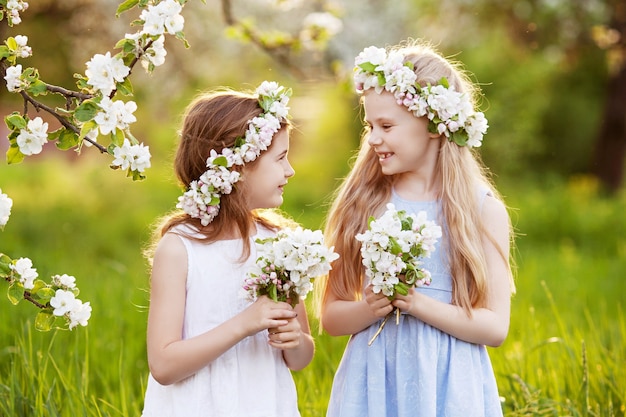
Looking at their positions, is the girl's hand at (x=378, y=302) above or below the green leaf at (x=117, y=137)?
below

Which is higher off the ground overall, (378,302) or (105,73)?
(105,73)

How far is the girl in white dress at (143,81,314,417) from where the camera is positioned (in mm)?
2514

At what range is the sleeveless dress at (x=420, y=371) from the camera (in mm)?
2654

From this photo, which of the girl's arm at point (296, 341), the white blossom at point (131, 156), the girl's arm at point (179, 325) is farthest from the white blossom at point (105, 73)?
the girl's arm at point (296, 341)

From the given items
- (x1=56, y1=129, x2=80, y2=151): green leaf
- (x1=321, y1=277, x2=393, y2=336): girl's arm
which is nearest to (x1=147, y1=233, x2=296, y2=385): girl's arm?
(x1=321, y1=277, x2=393, y2=336): girl's arm

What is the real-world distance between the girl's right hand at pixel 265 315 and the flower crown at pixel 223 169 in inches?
13.3

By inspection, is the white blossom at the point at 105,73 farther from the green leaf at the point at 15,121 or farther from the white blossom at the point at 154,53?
the green leaf at the point at 15,121

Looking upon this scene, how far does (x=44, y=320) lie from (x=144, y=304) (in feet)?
10.1

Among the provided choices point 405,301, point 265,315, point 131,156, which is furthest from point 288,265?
point 131,156

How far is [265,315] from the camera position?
2453 mm

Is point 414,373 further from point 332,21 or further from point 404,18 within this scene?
point 404,18

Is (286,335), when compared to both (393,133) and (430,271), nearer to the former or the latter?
A: (430,271)

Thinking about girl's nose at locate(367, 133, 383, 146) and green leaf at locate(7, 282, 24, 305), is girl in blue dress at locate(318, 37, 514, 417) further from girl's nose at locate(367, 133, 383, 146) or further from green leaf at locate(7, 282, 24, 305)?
green leaf at locate(7, 282, 24, 305)

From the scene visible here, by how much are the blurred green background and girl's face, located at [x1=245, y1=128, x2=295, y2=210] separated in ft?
1.72
